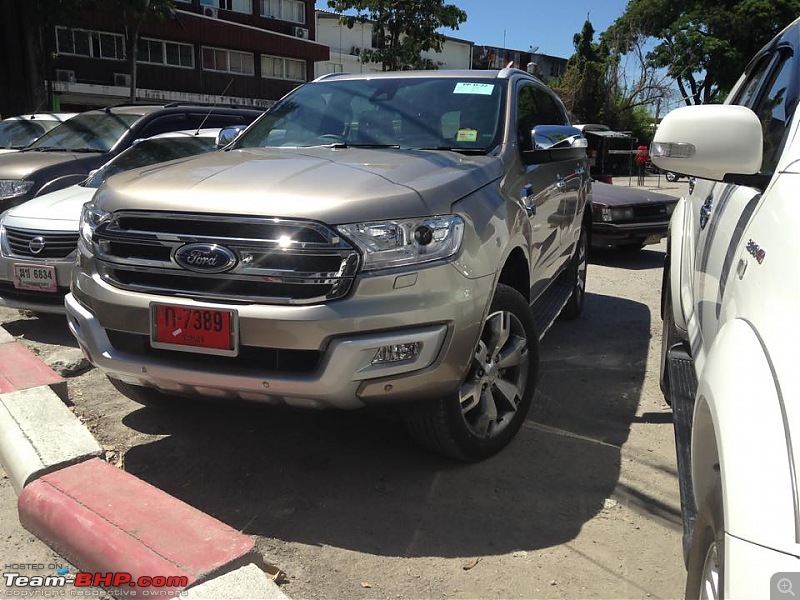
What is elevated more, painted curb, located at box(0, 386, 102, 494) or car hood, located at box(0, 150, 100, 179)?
car hood, located at box(0, 150, 100, 179)

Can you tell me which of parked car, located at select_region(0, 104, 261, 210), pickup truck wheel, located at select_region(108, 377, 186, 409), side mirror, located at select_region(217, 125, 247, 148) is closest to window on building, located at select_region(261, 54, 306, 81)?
parked car, located at select_region(0, 104, 261, 210)

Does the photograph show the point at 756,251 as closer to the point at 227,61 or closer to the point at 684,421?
the point at 684,421

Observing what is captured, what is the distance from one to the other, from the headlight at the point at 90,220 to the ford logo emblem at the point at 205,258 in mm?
461

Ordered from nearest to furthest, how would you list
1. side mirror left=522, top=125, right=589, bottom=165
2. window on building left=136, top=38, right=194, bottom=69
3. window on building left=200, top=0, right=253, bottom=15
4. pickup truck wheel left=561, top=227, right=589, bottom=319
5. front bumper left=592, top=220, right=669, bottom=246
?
side mirror left=522, top=125, right=589, bottom=165, pickup truck wheel left=561, top=227, right=589, bottom=319, front bumper left=592, top=220, right=669, bottom=246, window on building left=136, top=38, right=194, bottom=69, window on building left=200, top=0, right=253, bottom=15

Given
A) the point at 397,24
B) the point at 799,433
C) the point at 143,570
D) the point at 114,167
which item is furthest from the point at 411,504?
the point at 397,24

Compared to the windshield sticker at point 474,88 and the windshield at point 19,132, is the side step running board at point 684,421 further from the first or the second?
the windshield at point 19,132

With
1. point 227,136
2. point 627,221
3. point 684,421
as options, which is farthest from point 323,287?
point 627,221

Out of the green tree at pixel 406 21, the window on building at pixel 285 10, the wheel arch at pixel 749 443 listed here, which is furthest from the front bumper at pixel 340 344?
the window on building at pixel 285 10

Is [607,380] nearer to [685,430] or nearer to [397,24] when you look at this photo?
[685,430]

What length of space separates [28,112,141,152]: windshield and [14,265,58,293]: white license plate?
8.63 feet

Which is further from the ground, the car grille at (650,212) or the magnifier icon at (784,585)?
the magnifier icon at (784,585)

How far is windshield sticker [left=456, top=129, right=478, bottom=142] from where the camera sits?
12.1 feet

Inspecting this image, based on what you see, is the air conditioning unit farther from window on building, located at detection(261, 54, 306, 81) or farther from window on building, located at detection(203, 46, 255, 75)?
window on building, located at detection(261, 54, 306, 81)

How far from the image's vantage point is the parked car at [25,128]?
Result: 952 centimetres
